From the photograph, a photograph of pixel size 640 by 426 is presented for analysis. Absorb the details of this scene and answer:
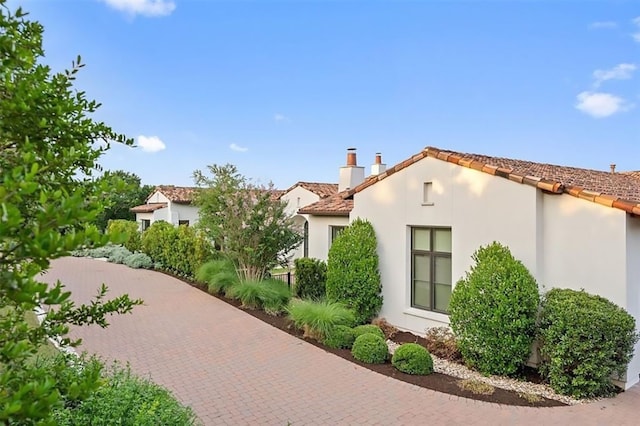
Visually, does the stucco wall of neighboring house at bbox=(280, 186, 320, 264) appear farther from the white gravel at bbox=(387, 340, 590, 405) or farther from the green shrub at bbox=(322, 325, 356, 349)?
the white gravel at bbox=(387, 340, 590, 405)

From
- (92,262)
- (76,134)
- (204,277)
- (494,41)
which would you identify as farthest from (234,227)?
(92,262)

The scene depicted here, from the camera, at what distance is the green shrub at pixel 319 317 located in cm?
1009

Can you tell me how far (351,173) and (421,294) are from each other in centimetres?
853

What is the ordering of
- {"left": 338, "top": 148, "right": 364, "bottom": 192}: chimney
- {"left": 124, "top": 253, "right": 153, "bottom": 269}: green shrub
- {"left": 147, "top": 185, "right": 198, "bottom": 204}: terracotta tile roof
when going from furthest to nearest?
{"left": 147, "top": 185, "right": 198, "bottom": 204}: terracotta tile roof < {"left": 124, "top": 253, "right": 153, "bottom": 269}: green shrub < {"left": 338, "top": 148, "right": 364, "bottom": 192}: chimney

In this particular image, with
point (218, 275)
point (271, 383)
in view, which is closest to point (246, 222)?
point (218, 275)

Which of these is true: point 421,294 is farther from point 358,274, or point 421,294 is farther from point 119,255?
point 119,255

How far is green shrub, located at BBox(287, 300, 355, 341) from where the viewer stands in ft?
33.1

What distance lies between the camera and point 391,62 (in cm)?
1490

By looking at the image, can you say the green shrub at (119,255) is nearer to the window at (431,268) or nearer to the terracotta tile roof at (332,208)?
the terracotta tile roof at (332,208)

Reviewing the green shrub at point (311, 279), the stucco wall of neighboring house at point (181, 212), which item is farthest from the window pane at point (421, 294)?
the stucco wall of neighboring house at point (181, 212)

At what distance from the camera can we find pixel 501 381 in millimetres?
8180

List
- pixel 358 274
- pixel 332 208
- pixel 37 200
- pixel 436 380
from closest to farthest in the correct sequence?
pixel 37 200 → pixel 436 380 → pixel 358 274 → pixel 332 208

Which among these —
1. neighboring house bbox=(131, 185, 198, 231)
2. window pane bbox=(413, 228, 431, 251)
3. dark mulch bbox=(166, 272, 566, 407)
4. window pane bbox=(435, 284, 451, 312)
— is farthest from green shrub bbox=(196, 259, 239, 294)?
neighboring house bbox=(131, 185, 198, 231)

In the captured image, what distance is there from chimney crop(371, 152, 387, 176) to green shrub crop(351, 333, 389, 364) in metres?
12.4
